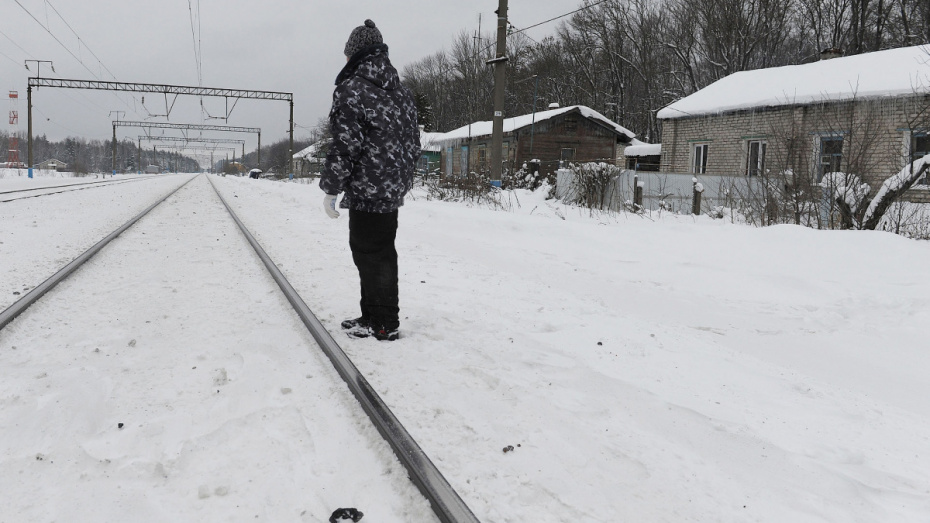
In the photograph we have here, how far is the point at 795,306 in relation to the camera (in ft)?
16.0

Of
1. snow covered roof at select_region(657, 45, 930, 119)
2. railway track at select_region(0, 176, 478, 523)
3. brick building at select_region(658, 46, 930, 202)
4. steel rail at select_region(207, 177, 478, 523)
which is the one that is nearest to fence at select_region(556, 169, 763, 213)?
brick building at select_region(658, 46, 930, 202)

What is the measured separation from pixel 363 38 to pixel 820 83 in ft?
61.8

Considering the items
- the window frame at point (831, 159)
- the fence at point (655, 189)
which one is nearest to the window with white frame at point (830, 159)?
the window frame at point (831, 159)

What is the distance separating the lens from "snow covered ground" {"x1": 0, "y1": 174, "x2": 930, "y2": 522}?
1991 millimetres

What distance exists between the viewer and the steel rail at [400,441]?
180cm

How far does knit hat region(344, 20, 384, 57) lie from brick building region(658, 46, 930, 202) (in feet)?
24.8

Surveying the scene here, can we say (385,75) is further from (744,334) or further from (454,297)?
(744,334)

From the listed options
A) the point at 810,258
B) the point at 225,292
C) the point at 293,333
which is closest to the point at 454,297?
the point at 293,333

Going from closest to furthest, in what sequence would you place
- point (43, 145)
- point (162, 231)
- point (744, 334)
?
1. point (744, 334)
2. point (162, 231)
3. point (43, 145)

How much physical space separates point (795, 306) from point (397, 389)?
12.4 feet

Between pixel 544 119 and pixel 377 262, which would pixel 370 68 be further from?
pixel 544 119

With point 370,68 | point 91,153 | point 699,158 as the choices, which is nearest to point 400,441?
point 370,68

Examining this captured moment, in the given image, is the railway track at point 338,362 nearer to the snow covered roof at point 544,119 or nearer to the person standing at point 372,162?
the person standing at point 372,162

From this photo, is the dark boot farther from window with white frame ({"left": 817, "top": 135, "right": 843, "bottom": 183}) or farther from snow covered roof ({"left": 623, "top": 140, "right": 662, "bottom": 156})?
snow covered roof ({"left": 623, "top": 140, "right": 662, "bottom": 156})
